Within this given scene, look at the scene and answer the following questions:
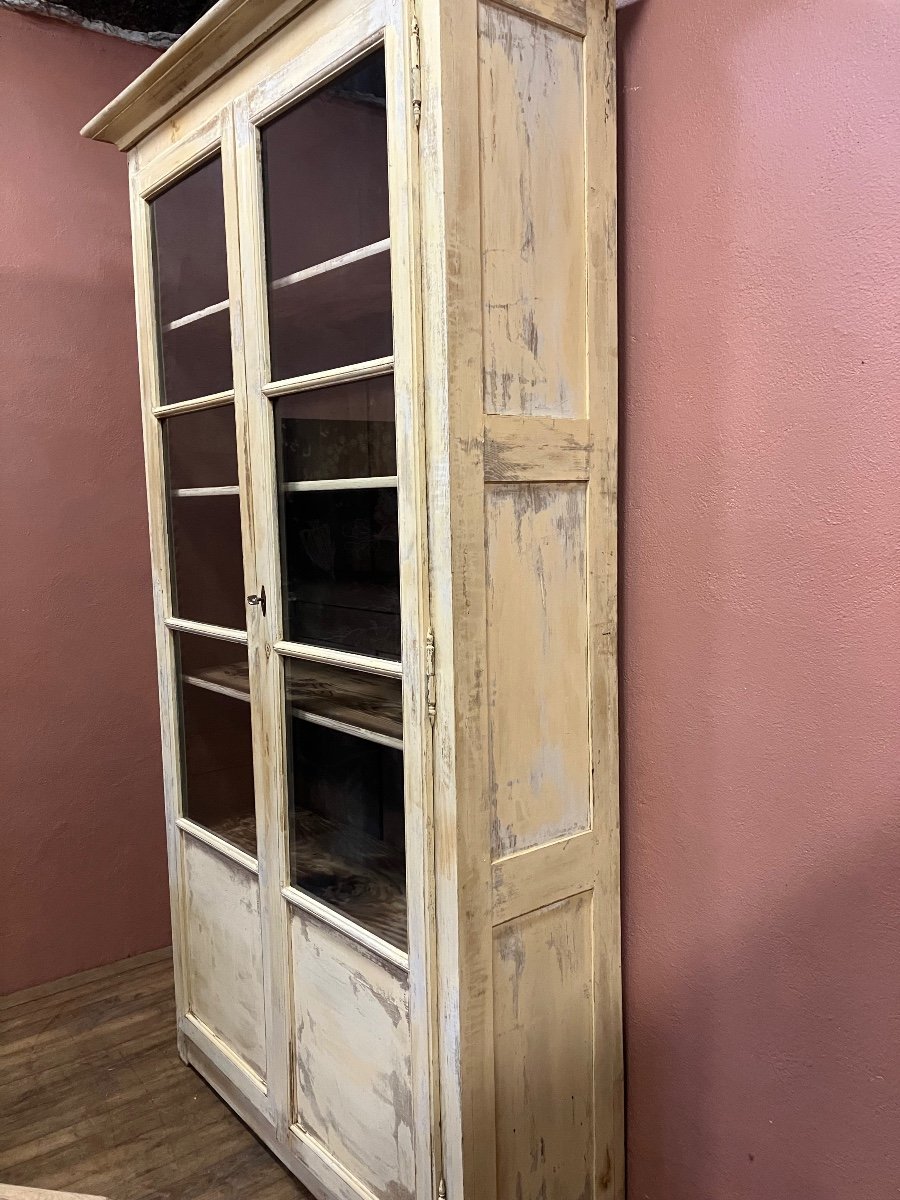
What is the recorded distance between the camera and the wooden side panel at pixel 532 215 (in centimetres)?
131

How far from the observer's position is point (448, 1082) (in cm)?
138

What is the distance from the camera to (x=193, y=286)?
191 centimetres

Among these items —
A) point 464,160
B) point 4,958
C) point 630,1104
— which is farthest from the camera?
point 4,958

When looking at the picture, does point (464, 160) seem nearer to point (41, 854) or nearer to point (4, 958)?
point (41, 854)

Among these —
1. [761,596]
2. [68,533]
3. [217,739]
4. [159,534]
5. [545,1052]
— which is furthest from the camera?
[68,533]

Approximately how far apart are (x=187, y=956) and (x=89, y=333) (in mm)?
1657

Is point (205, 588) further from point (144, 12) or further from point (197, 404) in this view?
point (144, 12)

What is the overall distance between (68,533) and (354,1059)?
5.34 feet

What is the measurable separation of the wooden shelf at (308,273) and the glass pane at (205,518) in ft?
0.62

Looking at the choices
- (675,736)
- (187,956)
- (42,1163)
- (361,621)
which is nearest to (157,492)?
(361,621)

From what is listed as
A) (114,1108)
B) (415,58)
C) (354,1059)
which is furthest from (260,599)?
(114,1108)

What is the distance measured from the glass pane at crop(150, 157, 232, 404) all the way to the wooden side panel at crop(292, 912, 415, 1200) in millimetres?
1094

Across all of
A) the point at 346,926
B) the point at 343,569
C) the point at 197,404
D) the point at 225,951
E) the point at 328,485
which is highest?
the point at 197,404

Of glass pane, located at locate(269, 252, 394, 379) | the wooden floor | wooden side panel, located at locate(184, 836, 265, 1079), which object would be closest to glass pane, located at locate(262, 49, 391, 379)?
glass pane, located at locate(269, 252, 394, 379)
